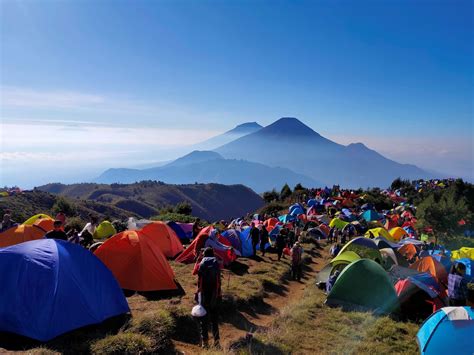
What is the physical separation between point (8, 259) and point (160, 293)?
3.69 meters

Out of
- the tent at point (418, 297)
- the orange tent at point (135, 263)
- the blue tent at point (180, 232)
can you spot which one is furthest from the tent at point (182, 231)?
the tent at point (418, 297)

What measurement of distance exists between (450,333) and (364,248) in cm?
707

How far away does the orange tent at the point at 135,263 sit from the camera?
28.3ft

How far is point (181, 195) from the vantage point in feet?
391

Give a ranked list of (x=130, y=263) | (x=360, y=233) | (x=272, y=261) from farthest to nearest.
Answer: (x=360, y=233) → (x=272, y=261) → (x=130, y=263)

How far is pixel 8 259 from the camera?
20.3ft

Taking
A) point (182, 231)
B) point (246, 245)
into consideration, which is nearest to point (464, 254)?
point (246, 245)

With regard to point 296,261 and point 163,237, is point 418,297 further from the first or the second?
point 163,237

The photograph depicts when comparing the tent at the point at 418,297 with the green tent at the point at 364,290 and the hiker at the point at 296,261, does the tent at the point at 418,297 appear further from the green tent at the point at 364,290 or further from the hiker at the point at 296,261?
the hiker at the point at 296,261

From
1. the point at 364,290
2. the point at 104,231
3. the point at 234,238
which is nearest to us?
the point at 364,290

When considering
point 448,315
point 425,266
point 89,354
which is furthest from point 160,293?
point 425,266

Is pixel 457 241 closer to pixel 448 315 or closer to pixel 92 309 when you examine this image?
pixel 448 315

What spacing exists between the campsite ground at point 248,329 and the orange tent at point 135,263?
1.29 ft

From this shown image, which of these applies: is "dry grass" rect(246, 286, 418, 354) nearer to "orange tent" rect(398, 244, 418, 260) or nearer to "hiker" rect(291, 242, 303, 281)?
"hiker" rect(291, 242, 303, 281)
